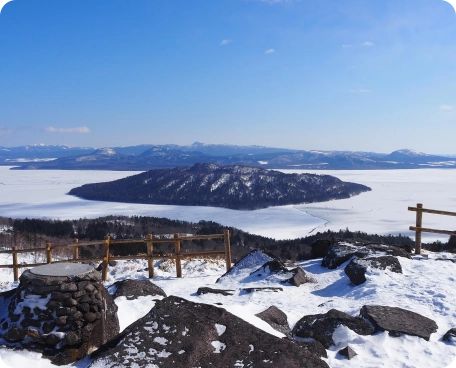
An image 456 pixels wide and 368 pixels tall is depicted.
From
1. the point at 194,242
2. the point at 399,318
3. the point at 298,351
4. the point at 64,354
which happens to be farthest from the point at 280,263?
the point at 194,242

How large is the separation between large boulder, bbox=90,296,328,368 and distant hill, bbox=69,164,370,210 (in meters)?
133

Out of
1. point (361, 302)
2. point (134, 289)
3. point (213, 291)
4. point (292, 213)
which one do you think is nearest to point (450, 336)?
point (361, 302)

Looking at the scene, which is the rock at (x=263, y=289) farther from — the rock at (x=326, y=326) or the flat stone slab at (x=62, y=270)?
the flat stone slab at (x=62, y=270)

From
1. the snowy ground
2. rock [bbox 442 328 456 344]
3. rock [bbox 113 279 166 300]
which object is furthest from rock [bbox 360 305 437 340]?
rock [bbox 113 279 166 300]

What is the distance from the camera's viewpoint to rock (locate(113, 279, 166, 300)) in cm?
966

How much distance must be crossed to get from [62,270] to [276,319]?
4.15 m

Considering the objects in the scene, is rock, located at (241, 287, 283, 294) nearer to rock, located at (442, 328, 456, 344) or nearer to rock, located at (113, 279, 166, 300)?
rock, located at (113, 279, 166, 300)

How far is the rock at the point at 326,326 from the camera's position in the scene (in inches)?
319

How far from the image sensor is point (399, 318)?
28.0ft

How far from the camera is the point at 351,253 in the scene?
1420 centimetres

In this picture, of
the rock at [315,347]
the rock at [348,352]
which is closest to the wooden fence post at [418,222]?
the rock at [348,352]

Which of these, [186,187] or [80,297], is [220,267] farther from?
[186,187]

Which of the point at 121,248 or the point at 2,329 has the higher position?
the point at 2,329

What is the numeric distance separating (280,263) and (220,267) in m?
6.28
